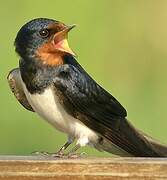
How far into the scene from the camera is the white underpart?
2.59 meters

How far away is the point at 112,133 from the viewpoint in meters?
2.64

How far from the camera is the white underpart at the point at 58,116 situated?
259 centimetres

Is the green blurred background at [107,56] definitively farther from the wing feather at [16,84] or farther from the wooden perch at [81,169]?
the wooden perch at [81,169]

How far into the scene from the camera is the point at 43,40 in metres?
2.57

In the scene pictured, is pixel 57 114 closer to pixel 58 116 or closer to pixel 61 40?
pixel 58 116

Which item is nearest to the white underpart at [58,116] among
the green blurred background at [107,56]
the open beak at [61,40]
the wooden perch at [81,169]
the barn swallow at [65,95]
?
the barn swallow at [65,95]

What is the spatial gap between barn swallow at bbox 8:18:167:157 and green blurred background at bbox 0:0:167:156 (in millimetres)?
793

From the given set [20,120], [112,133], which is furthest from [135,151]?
[20,120]

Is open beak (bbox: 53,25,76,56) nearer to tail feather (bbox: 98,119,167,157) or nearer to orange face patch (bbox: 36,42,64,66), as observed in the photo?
orange face patch (bbox: 36,42,64,66)

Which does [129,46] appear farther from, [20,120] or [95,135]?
[95,135]

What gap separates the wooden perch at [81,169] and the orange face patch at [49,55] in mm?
686

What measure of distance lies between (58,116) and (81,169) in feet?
2.38

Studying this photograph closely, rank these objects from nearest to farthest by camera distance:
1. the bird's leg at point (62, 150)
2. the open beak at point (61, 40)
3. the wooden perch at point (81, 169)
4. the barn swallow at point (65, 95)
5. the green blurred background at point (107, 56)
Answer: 1. the wooden perch at point (81, 169)
2. the bird's leg at point (62, 150)
3. the open beak at point (61, 40)
4. the barn swallow at point (65, 95)
5. the green blurred background at point (107, 56)

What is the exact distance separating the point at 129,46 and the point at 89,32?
31cm
